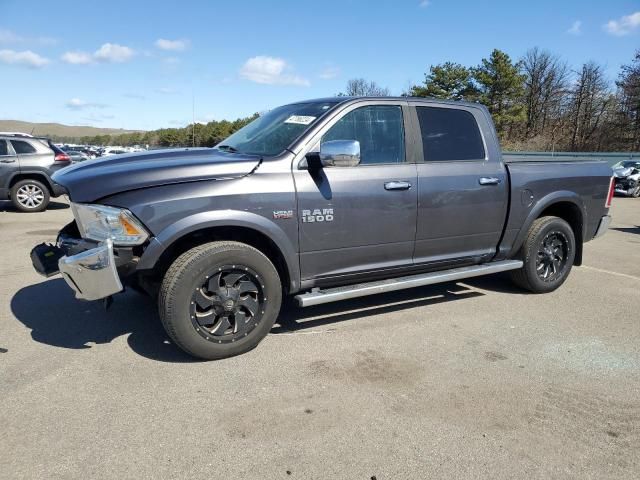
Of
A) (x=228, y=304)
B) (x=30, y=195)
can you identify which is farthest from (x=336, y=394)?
(x=30, y=195)

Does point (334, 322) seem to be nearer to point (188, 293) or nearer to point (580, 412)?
point (188, 293)

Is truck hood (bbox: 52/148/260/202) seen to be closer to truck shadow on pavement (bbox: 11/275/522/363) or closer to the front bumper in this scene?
the front bumper

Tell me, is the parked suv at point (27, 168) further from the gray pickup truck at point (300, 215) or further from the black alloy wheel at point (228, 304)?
the black alloy wheel at point (228, 304)

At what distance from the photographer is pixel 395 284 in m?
4.09

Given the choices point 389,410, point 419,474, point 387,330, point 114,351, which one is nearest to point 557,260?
point 387,330

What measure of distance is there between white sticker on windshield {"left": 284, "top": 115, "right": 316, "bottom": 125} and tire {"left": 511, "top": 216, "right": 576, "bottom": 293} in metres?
2.68

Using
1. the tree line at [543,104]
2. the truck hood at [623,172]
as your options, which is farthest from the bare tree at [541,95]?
the truck hood at [623,172]

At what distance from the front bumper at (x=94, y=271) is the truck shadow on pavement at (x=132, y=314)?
27.6 inches

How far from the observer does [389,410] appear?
292 cm

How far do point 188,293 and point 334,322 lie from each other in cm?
150

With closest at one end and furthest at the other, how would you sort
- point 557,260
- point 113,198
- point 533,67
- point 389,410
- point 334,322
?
1. point 389,410
2. point 113,198
3. point 334,322
4. point 557,260
5. point 533,67

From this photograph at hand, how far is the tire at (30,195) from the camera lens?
11.1 m

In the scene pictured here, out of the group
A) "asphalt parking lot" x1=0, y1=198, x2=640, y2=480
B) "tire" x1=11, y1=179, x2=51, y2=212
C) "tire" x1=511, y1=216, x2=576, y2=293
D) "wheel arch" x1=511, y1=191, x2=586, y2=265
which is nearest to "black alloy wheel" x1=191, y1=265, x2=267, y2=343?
"asphalt parking lot" x1=0, y1=198, x2=640, y2=480

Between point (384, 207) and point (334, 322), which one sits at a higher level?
point (384, 207)
